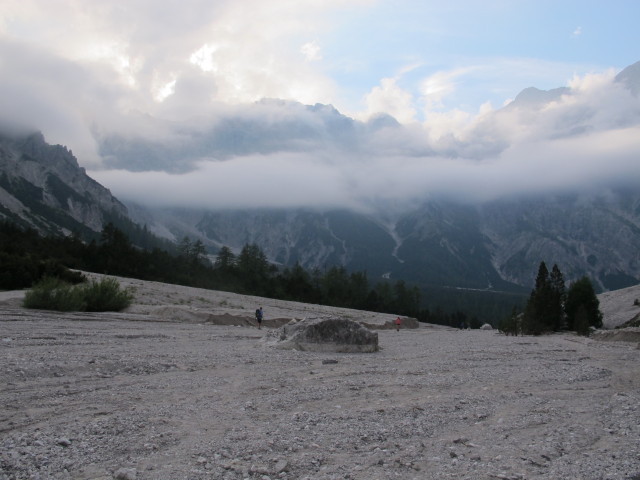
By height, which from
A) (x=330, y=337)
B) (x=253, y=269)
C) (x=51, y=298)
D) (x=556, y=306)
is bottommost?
(x=330, y=337)

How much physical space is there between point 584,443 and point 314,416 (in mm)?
4751

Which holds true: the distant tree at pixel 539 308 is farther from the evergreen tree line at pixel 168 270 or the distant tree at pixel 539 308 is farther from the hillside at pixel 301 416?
the evergreen tree line at pixel 168 270

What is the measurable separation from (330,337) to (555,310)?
42.3 m

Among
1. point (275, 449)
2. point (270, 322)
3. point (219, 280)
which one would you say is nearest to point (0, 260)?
point (270, 322)

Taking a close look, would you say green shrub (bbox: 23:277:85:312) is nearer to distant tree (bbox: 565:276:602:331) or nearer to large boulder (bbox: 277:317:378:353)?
large boulder (bbox: 277:317:378:353)

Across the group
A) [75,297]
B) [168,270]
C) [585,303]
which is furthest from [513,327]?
[168,270]

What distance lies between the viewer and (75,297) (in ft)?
119

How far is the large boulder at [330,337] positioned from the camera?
75.3 feet

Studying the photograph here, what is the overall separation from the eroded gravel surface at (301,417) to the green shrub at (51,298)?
56.7 ft

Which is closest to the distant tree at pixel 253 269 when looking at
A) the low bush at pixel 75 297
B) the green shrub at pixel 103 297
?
the green shrub at pixel 103 297

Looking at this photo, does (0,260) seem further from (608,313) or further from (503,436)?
(608,313)

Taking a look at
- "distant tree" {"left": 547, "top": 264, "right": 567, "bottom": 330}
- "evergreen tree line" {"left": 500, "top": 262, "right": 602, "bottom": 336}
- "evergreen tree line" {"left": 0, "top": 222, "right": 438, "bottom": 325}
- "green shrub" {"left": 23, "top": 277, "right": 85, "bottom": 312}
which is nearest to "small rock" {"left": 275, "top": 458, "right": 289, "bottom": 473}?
"green shrub" {"left": 23, "top": 277, "right": 85, "bottom": 312}

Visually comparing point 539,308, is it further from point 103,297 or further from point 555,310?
point 103,297

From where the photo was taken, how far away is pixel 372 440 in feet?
29.9
